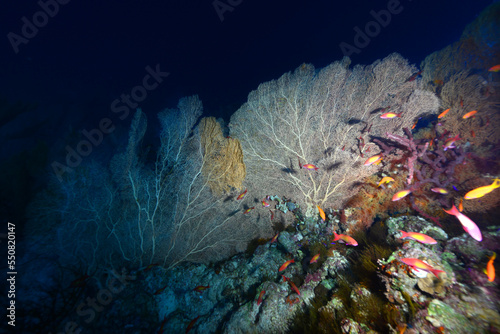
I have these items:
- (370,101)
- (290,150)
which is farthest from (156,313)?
(370,101)

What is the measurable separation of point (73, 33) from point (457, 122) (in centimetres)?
6467

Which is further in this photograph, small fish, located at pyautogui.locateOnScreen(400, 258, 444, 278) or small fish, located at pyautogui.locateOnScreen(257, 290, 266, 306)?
small fish, located at pyautogui.locateOnScreen(257, 290, 266, 306)

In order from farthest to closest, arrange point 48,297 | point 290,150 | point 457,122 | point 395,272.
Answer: point 457,122 → point 290,150 → point 48,297 → point 395,272

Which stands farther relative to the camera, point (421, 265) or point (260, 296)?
point (260, 296)

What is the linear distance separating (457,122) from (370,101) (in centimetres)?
346

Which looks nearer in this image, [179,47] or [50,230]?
[50,230]

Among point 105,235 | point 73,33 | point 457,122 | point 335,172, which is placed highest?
point 73,33

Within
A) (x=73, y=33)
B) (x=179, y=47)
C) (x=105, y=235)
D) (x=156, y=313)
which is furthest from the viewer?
(x=73, y=33)

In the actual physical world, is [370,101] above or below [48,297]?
below

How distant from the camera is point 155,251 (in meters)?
4.60

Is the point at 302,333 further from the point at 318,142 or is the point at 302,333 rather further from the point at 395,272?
the point at 318,142

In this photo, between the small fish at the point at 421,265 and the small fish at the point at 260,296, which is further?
the small fish at the point at 260,296

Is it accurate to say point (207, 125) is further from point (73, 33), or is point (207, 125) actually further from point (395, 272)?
point (73, 33)

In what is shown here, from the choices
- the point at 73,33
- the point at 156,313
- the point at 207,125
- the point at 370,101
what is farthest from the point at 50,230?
the point at 73,33
